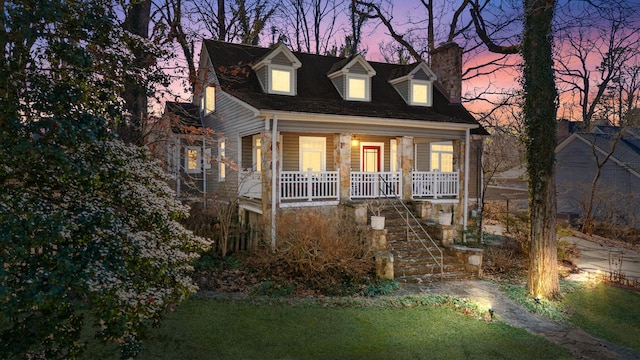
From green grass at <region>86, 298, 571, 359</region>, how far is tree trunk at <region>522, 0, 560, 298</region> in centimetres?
251

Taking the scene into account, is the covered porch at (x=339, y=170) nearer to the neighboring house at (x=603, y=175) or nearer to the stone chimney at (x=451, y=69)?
the stone chimney at (x=451, y=69)

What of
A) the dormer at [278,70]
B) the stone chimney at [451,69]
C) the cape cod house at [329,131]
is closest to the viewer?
the cape cod house at [329,131]

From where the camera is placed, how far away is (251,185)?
1378 cm

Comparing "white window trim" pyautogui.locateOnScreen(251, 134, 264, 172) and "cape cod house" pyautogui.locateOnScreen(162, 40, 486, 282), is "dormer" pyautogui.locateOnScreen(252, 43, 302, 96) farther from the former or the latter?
"white window trim" pyautogui.locateOnScreen(251, 134, 264, 172)

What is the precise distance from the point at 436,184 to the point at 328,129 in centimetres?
505

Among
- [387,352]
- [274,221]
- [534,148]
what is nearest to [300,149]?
[274,221]

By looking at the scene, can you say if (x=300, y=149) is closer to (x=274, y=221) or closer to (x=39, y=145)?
(x=274, y=221)

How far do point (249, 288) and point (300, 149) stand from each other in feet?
25.7

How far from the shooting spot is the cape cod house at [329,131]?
41.7 ft

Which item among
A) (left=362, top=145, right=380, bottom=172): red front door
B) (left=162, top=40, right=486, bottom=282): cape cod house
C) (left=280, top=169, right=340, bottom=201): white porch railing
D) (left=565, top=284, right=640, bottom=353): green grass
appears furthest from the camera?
(left=362, top=145, right=380, bottom=172): red front door

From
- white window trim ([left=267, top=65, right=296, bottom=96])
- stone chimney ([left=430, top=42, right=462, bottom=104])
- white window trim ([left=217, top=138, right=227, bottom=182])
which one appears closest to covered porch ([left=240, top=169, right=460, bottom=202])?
white window trim ([left=217, top=138, right=227, bottom=182])

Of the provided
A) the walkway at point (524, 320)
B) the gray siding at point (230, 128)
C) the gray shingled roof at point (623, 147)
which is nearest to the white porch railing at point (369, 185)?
the gray siding at point (230, 128)

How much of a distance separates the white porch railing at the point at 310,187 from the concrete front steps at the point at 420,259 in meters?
2.29

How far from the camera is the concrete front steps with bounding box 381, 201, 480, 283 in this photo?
1049 centimetres
